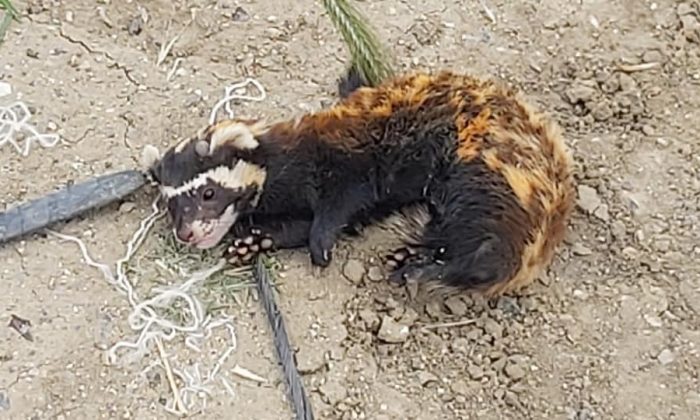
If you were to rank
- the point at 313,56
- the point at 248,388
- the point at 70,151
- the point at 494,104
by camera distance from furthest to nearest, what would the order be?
1. the point at 313,56
2. the point at 70,151
3. the point at 494,104
4. the point at 248,388

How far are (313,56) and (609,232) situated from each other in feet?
3.82

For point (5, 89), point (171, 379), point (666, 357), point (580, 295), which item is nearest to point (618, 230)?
point (580, 295)

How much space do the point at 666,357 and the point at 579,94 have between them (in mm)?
1029

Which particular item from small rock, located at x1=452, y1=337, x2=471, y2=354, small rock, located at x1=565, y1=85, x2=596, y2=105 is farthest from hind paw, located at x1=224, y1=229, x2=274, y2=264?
small rock, located at x1=565, y1=85, x2=596, y2=105

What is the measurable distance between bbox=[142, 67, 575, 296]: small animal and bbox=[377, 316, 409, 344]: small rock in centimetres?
13

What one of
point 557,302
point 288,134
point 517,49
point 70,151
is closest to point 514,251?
point 557,302

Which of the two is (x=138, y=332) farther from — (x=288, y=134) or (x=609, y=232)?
(x=609, y=232)

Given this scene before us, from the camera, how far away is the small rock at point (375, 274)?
4.23 meters

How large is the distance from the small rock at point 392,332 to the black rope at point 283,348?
25cm

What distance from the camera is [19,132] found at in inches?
181

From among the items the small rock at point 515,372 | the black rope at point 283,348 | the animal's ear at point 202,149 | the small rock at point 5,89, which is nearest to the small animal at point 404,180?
the animal's ear at point 202,149

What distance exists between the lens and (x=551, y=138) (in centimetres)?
426

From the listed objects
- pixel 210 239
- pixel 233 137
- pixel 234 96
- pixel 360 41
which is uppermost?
pixel 360 41

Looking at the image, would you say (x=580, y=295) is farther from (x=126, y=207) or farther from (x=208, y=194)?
(x=126, y=207)
